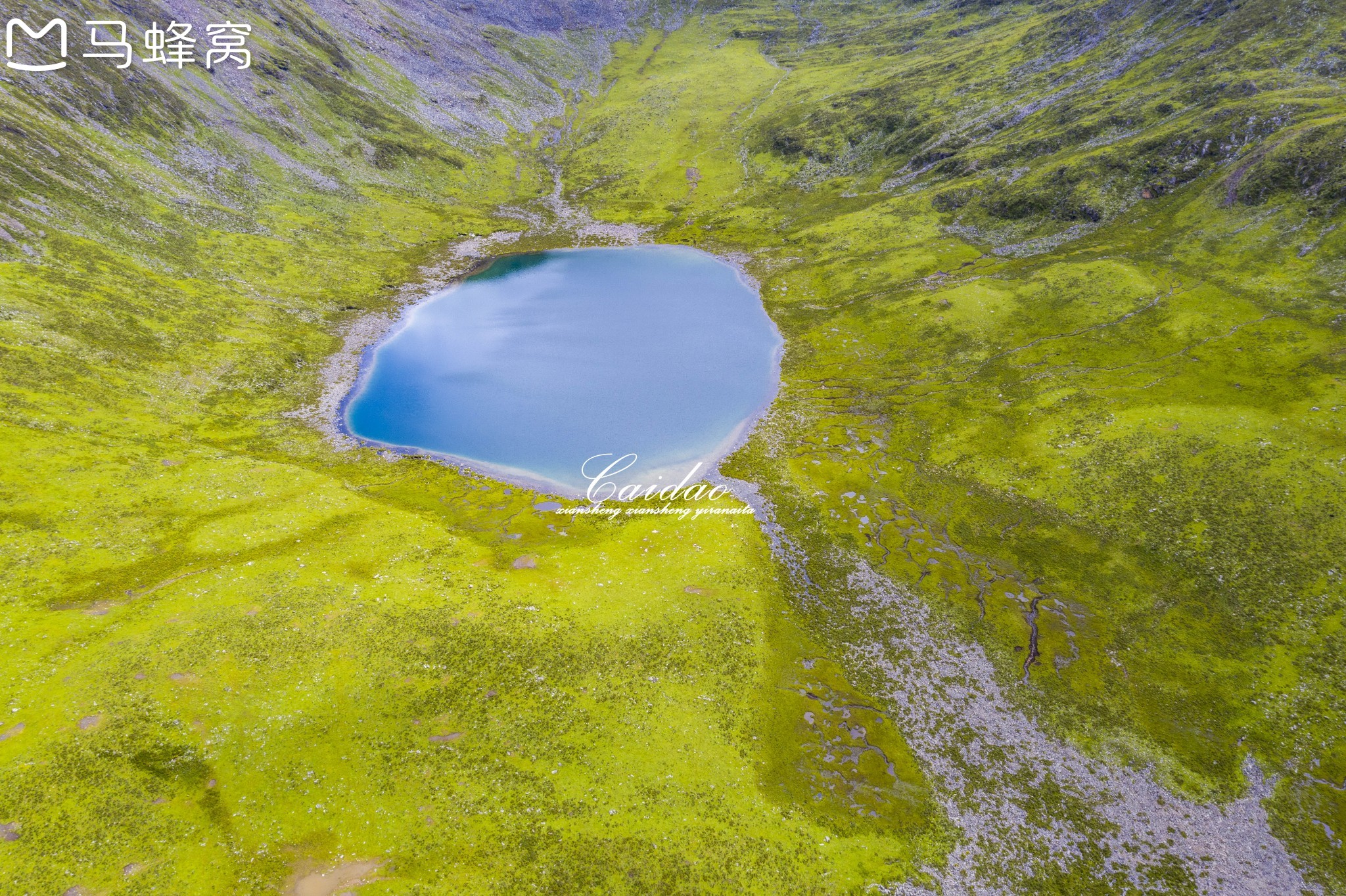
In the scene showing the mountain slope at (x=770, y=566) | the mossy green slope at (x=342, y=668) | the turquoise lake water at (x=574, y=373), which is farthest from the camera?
the turquoise lake water at (x=574, y=373)

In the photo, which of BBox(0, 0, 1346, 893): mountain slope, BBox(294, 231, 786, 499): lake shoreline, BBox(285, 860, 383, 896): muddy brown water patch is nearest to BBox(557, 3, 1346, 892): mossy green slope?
BBox(0, 0, 1346, 893): mountain slope

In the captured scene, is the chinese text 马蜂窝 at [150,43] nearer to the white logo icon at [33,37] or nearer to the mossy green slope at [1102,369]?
the white logo icon at [33,37]

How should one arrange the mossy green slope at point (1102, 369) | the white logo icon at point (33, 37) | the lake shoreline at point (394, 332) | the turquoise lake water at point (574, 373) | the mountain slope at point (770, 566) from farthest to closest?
the white logo icon at point (33, 37) < the turquoise lake water at point (574, 373) < the lake shoreline at point (394, 332) < the mossy green slope at point (1102, 369) < the mountain slope at point (770, 566)

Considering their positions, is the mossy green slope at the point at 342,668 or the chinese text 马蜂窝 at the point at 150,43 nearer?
the mossy green slope at the point at 342,668

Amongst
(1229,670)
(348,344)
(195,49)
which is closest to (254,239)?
(348,344)

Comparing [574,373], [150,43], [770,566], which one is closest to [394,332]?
[574,373]

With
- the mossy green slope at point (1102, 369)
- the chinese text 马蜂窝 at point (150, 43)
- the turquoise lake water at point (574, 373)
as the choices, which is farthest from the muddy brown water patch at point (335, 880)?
the chinese text 马蜂窝 at point (150, 43)
